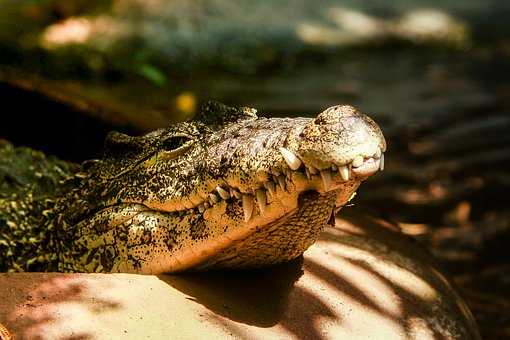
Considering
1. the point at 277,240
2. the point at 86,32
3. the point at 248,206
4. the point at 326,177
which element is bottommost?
the point at 277,240

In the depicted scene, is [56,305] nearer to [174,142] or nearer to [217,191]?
[217,191]

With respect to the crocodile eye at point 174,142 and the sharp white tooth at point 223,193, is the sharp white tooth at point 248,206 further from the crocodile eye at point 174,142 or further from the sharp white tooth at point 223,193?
the crocodile eye at point 174,142

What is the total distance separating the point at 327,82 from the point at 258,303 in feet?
27.3

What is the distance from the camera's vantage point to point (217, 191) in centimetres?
307

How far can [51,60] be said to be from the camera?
10.2 metres

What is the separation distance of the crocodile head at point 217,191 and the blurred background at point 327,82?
2192mm

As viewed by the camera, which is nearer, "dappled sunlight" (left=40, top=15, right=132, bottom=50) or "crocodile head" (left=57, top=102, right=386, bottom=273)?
"crocodile head" (left=57, top=102, right=386, bottom=273)

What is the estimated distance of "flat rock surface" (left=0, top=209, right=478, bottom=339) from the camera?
292 centimetres

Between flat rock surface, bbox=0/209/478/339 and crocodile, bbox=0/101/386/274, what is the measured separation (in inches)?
5.7

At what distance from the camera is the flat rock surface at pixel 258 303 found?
9.59 feet

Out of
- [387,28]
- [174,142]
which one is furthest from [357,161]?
[387,28]

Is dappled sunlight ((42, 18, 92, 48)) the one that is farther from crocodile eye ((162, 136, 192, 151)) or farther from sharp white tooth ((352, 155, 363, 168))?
sharp white tooth ((352, 155, 363, 168))

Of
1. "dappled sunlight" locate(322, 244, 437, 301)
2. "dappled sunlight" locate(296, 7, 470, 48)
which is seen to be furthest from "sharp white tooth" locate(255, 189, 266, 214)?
"dappled sunlight" locate(296, 7, 470, 48)

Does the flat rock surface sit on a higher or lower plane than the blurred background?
lower
